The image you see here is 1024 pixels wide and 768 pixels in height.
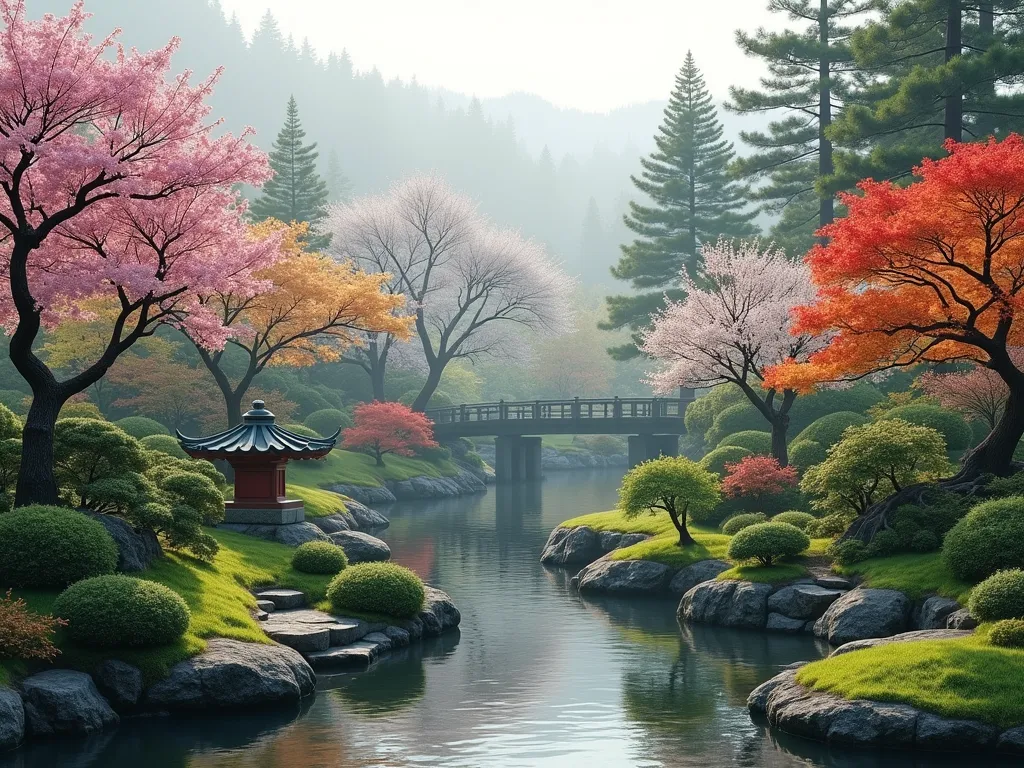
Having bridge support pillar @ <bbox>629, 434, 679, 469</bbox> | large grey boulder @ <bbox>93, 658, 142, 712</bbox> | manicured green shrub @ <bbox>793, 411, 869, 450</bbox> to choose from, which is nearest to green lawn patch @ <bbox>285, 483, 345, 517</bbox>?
manicured green shrub @ <bbox>793, 411, 869, 450</bbox>

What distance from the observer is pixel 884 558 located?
26.5 metres

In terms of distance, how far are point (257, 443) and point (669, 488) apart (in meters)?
10.6

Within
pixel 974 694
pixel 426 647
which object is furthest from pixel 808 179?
pixel 974 694

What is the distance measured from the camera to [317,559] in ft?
89.8

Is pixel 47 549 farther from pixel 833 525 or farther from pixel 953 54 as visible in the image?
pixel 953 54

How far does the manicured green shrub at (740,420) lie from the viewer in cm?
4619

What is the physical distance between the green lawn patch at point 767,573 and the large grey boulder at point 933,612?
398cm

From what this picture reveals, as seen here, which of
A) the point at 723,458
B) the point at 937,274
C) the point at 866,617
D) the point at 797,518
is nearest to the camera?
the point at 866,617

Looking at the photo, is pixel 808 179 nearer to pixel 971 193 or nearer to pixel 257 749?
pixel 971 193

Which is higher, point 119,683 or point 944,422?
point 944,422

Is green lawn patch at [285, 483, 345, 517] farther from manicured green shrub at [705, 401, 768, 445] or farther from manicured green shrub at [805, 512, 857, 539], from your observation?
manicured green shrub at [805, 512, 857, 539]

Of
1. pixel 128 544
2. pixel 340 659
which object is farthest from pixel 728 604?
pixel 128 544

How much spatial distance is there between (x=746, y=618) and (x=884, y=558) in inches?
129

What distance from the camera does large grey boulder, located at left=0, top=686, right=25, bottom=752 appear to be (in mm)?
16906
